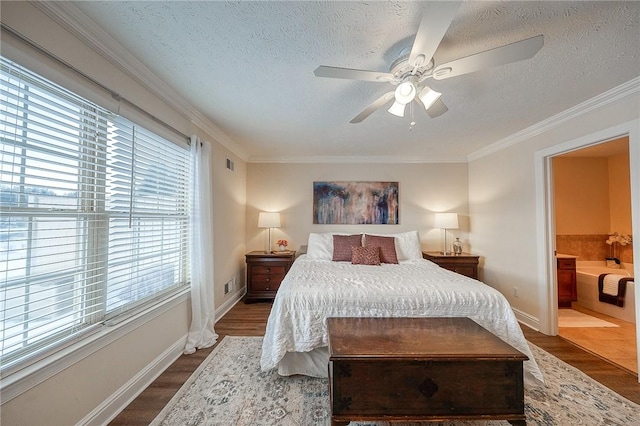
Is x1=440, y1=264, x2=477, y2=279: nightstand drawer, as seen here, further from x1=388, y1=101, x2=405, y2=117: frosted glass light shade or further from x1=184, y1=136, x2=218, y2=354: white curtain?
x1=184, y1=136, x2=218, y2=354: white curtain

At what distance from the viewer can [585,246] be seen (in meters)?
3.85

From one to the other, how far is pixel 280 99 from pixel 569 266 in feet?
14.6

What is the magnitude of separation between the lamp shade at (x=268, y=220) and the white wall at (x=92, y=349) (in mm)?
1649

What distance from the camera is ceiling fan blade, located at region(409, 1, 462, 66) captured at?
0.99 meters

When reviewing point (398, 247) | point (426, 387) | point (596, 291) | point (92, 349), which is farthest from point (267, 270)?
point (596, 291)

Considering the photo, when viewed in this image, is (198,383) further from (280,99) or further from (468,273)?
(468,273)

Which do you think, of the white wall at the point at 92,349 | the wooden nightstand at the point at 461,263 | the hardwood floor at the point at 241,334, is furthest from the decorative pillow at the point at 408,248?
the white wall at the point at 92,349

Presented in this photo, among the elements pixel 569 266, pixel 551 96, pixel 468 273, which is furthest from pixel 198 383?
pixel 569 266

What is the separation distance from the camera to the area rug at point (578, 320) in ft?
9.43

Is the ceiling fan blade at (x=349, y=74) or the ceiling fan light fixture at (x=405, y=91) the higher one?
the ceiling fan blade at (x=349, y=74)

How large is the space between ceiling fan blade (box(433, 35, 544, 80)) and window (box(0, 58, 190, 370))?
213cm

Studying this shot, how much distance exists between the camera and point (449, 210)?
414 centimetres

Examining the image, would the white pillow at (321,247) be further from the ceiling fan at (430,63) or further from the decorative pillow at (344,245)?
the ceiling fan at (430,63)

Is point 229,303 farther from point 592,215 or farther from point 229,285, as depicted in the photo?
point 592,215
